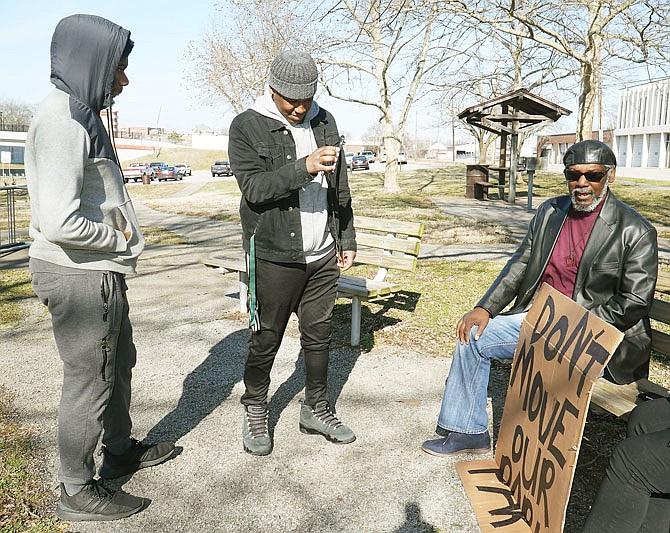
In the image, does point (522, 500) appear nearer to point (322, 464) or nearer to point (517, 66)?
point (322, 464)

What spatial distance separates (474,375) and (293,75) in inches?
68.1

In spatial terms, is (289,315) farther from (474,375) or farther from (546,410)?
(546,410)

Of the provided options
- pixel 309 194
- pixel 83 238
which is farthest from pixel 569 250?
pixel 83 238

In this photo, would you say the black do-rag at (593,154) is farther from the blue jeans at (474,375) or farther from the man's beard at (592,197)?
the blue jeans at (474,375)

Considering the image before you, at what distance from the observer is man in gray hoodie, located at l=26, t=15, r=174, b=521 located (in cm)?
226

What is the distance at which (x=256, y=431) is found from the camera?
10.8 ft

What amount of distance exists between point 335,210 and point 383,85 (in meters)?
20.6

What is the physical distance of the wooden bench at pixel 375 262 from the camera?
15.7ft

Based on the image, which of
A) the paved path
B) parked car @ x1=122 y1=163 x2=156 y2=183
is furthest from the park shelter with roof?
parked car @ x1=122 y1=163 x2=156 y2=183

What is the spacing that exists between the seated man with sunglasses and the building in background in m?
59.5

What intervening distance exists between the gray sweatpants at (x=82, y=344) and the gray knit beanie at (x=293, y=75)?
116 cm

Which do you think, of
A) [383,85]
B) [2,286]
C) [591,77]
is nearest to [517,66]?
[383,85]

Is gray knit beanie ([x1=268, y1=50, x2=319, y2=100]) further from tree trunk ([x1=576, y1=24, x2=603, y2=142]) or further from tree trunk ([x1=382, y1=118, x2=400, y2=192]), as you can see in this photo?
tree trunk ([x1=382, y1=118, x2=400, y2=192])

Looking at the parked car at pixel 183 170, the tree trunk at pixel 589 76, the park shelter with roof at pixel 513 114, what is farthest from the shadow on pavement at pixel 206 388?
the parked car at pixel 183 170
